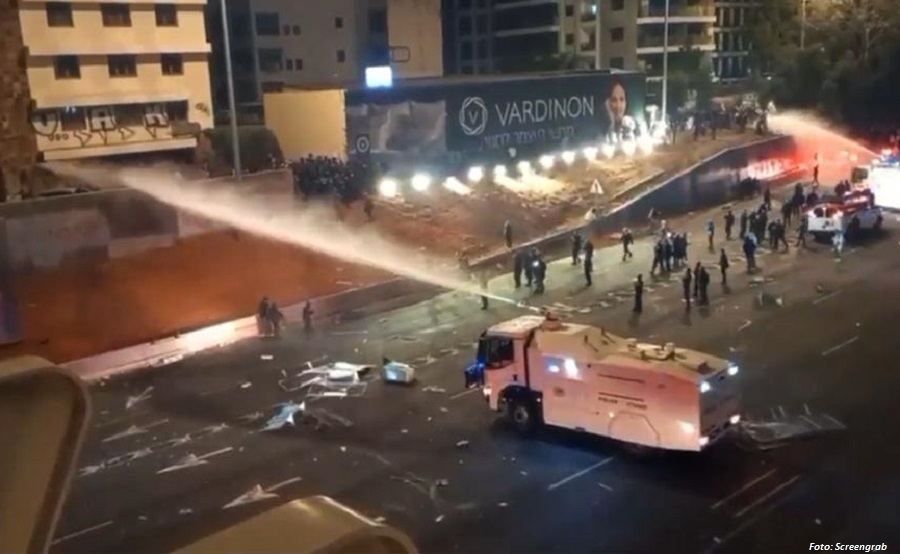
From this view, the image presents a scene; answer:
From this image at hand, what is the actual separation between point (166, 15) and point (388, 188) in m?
10.5

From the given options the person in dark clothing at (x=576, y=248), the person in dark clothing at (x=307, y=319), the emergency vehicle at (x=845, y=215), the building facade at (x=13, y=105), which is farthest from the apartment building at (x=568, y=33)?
the person in dark clothing at (x=307, y=319)

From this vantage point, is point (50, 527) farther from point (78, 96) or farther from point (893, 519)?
point (78, 96)

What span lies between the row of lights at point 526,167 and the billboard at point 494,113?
0.98 meters

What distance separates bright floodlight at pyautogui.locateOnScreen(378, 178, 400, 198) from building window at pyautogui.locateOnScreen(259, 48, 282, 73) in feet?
54.6

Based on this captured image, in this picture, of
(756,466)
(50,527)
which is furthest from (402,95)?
(50,527)

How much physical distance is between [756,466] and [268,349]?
12871 millimetres

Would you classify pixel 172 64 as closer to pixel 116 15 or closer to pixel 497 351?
pixel 116 15

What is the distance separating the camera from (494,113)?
1636 inches

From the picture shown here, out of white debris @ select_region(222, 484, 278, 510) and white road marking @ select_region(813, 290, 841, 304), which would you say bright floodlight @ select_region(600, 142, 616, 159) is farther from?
white debris @ select_region(222, 484, 278, 510)

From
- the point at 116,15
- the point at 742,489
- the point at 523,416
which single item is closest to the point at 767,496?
the point at 742,489

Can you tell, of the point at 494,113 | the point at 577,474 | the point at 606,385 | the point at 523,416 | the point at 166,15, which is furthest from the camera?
the point at 494,113

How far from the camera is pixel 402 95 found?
124 feet

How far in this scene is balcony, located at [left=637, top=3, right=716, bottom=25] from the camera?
6325 cm

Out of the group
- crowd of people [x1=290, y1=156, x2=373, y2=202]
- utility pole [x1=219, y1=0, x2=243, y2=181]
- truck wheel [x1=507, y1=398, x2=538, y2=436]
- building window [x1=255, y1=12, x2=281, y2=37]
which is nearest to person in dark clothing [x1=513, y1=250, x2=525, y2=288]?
crowd of people [x1=290, y1=156, x2=373, y2=202]
